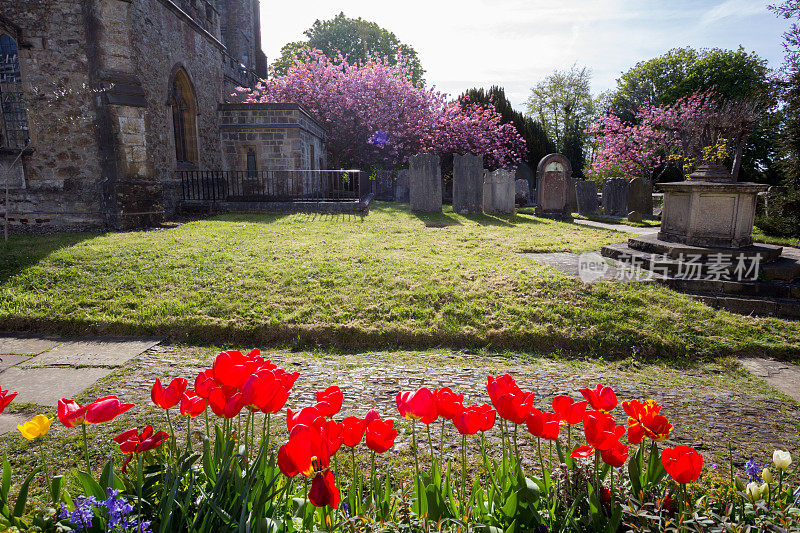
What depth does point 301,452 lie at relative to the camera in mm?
1242

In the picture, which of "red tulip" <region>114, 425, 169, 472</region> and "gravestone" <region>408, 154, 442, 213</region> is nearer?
"red tulip" <region>114, 425, 169, 472</region>

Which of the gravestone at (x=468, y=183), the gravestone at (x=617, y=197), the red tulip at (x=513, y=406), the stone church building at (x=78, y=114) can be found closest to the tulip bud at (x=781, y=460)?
the red tulip at (x=513, y=406)

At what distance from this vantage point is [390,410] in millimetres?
3156

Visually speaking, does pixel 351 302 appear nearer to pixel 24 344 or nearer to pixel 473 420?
pixel 24 344

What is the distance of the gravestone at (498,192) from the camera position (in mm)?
15062

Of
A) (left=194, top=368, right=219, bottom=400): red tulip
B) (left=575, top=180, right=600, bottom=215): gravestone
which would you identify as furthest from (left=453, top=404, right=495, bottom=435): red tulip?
(left=575, top=180, right=600, bottom=215): gravestone

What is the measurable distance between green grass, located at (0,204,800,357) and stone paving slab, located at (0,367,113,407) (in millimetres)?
1051

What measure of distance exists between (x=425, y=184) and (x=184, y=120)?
852cm

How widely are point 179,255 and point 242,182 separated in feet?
29.0

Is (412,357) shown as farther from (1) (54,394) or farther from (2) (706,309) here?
(2) (706,309)

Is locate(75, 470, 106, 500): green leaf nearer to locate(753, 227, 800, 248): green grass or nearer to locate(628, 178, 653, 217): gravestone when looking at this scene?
locate(753, 227, 800, 248): green grass

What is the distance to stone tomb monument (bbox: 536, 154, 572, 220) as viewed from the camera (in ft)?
49.0

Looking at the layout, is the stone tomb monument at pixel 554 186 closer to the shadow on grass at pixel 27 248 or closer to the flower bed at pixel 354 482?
the shadow on grass at pixel 27 248

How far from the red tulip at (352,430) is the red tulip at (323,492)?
174 mm
